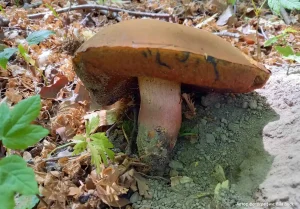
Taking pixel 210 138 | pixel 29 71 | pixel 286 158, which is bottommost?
pixel 29 71

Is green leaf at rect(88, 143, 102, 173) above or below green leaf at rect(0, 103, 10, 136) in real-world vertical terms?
below

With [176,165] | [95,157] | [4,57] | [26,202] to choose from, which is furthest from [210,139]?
[4,57]

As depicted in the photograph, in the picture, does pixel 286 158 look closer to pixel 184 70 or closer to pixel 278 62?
pixel 184 70

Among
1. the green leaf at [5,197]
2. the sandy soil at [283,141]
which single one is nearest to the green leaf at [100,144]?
the green leaf at [5,197]

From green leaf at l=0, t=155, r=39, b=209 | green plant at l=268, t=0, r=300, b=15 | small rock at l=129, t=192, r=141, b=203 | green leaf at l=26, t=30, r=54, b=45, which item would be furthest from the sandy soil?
green leaf at l=26, t=30, r=54, b=45

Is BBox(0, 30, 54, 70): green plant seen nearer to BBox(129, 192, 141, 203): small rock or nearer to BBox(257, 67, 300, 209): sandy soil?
BBox(129, 192, 141, 203): small rock

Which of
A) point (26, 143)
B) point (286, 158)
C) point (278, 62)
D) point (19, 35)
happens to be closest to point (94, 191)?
point (26, 143)

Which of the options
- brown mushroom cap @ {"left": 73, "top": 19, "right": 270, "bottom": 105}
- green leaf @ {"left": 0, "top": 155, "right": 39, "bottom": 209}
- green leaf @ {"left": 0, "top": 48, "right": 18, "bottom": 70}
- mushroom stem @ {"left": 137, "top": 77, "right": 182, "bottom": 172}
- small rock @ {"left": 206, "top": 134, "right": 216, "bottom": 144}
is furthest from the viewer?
green leaf @ {"left": 0, "top": 48, "right": 18, "bottom": 70}
